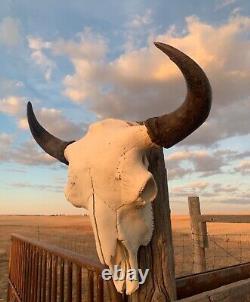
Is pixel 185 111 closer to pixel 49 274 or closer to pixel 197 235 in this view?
pixel 49 274

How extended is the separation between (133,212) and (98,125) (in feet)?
1.91

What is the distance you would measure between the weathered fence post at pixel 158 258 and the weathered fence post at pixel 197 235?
424cm

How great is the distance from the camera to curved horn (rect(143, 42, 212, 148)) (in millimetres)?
1711

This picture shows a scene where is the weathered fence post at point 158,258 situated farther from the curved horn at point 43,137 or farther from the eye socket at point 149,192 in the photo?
the curved horn at point 43,137

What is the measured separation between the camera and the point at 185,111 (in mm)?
1849

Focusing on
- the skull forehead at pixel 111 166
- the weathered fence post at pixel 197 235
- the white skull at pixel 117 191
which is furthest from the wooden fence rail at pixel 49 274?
the weathered fence post at pixel 197 235

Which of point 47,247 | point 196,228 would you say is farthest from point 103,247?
point 196,228

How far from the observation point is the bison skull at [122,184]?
1.98 m

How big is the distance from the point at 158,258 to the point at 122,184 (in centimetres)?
52

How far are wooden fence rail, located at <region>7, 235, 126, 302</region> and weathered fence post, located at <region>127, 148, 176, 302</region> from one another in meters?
0.23

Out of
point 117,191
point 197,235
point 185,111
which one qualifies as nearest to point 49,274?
point 117,191

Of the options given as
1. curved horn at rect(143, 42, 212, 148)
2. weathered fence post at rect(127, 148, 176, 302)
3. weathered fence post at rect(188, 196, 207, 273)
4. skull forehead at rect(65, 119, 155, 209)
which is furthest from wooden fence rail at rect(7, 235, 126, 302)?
weathered fence post at rect(188, 196, 207, 273)

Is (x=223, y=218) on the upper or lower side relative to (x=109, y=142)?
lower

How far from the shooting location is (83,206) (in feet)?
7.13
